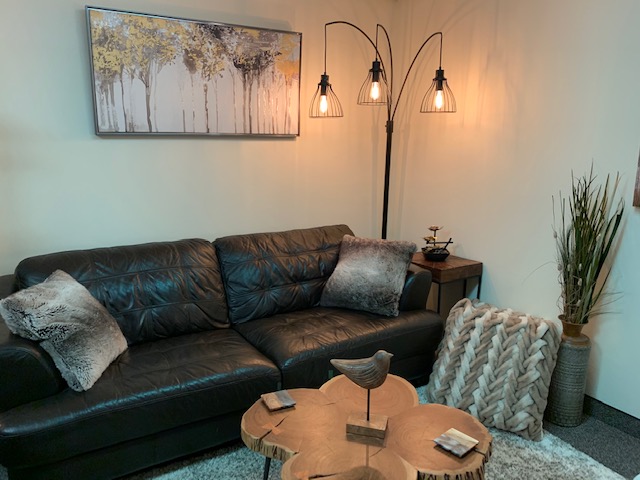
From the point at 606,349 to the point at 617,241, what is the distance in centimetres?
58

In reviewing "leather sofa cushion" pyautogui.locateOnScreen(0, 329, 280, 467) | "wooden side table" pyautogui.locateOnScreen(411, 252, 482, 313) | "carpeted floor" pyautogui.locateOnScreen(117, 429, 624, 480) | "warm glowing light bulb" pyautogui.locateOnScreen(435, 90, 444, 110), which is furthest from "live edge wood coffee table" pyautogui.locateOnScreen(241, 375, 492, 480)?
"warm glowing light bulb" pyautogui.locateOnScreen(435, 90, 444, 110)

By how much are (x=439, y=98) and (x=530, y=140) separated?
593 mm

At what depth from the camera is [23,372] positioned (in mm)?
1821

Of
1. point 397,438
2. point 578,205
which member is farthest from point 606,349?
point 397,438

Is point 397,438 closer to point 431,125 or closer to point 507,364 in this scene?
point 507,364

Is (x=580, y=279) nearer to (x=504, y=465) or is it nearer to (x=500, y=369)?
(x=500, y=369)

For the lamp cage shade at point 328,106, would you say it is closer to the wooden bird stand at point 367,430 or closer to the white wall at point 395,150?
the white wall at point 395,150

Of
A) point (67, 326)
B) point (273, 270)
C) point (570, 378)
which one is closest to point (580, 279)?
point (570, 378)

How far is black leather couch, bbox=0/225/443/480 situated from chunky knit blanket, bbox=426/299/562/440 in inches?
10.2

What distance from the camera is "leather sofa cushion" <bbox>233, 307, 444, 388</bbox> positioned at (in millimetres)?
2350

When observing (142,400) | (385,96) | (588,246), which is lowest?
(142,400)

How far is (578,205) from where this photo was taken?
2.41m

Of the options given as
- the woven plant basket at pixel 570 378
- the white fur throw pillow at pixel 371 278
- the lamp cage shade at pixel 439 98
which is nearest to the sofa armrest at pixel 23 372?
the white fur throw pillow at pixel 371 278

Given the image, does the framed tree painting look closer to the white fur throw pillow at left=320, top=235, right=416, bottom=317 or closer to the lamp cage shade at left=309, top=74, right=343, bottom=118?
the lamp cage shade at left=309, top=74, right=343, bottom=118
